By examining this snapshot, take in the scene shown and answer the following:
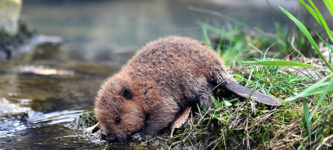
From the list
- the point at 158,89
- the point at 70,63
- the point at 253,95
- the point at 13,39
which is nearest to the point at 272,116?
the point at 253,95

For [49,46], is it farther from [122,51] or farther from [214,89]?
[214,89]

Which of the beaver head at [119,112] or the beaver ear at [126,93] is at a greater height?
Answer: the beaver ear at [126,93]

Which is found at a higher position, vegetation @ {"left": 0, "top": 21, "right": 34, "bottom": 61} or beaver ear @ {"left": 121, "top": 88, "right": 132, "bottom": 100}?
vegetation @ {"left": 0, "top": 21, "right": 34, "bottom": 61}

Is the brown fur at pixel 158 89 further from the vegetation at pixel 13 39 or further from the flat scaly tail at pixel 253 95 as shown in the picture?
the vegetation at pixel 13 39

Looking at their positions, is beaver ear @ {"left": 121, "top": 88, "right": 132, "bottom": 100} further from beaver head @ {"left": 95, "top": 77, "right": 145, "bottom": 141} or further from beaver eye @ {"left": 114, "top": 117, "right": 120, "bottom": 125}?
beaver eye @ {"left": 114, "top": 117, "right": 120, "bottom": 125}

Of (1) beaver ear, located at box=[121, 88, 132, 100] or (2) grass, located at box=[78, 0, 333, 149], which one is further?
(1) beaver ear, located at box=[121, 88, 132, 100]

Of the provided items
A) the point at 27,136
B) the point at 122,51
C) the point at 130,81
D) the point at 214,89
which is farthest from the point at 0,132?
the point at 122,51

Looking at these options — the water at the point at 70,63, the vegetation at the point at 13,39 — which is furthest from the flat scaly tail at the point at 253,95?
the vegetation at the point at 13,39

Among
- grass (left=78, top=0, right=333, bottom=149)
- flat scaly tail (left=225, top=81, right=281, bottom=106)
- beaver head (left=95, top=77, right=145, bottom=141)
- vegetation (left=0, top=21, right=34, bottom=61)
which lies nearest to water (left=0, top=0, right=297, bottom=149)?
beaver head (left=95, top=77, right=145, bottom=141)
